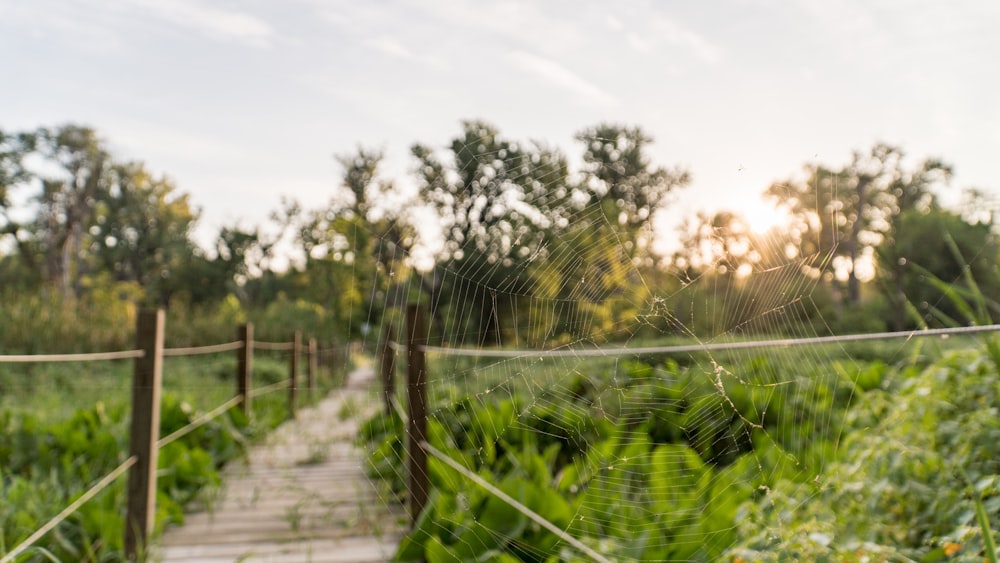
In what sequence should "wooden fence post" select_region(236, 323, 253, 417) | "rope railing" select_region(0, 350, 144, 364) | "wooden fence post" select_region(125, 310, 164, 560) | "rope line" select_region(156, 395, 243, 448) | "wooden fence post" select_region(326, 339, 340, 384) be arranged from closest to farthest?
"rope railing" select_region(0, 350, 144, 364)
"wooden fence post" select_region(125, 310, 164, 560)
"rope line" select_region(156, 395, 243, 448)
"wooden fence post" select_region(236, 323, 253, 417)
"wooden fence post" select_region(326, 339, 340, 384)

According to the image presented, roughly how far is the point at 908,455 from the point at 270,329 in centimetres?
1423

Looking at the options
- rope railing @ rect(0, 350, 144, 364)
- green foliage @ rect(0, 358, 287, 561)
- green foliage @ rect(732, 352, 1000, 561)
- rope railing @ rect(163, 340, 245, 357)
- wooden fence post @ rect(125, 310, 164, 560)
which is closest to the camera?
green foliage @ rect(732, 352, 1000, 561)

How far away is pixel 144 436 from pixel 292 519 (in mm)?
693

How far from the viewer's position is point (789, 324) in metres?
0.62

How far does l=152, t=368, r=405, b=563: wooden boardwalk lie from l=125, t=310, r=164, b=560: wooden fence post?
0.12 m

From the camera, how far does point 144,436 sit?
2.86 m

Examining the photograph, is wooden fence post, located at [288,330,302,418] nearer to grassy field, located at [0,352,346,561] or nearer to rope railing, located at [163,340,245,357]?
grassy field, located at [0,352,346,561]

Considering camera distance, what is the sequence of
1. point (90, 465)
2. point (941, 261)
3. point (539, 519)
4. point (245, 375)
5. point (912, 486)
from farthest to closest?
1. point (245, 375)
2. point (90, 465)
3. point (941, 261)
4. point (912, 486)
5. point (539, 519)

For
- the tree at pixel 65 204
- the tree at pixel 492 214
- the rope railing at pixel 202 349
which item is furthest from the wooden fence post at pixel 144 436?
the tree at pixel 65 204

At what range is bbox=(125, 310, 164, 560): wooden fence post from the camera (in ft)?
9.05

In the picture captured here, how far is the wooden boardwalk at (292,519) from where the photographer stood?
9.02 ft

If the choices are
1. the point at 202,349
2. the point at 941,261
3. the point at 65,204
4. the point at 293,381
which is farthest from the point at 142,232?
the point at 941,261

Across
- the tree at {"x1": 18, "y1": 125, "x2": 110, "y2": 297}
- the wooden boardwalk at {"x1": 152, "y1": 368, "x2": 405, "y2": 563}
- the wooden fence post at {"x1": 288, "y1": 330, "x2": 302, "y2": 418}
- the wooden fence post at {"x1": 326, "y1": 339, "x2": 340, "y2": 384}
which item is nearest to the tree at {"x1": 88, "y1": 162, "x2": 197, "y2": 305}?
the tree at {"x1": 18, "y1": 125, "x2": 110, "y2": 297}

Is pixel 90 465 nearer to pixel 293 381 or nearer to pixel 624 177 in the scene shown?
pixel 293 381
